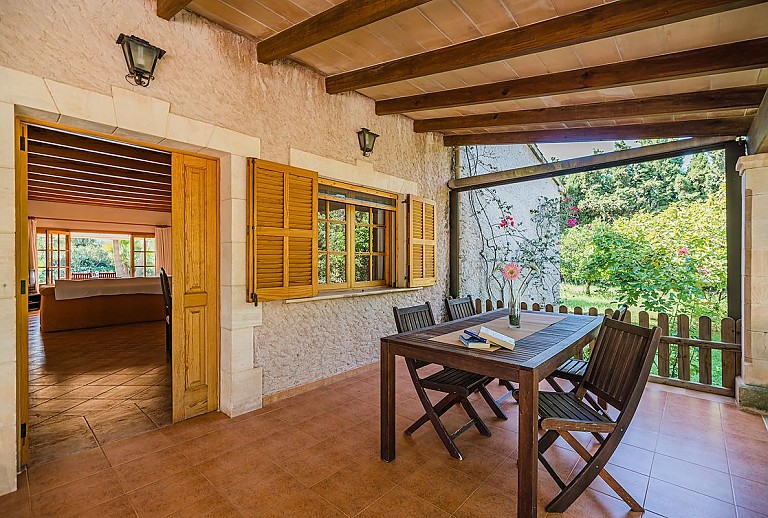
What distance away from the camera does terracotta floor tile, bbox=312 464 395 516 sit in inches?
74.9

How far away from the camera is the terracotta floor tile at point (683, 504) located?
5.94ft

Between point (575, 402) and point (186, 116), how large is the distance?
3265mm

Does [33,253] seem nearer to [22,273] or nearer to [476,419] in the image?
[22,273]

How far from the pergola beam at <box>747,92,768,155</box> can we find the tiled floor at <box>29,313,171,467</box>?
→ 5078mm

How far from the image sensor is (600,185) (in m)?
9.49

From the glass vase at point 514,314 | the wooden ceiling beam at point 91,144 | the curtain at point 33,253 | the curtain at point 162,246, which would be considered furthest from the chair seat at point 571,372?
the curtain at point 33,253

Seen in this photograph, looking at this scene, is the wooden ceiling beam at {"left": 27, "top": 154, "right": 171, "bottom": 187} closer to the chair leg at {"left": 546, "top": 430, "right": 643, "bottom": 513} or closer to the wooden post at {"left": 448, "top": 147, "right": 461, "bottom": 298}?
the wooden post at {"left": 448, "top": 147, "right": 461, "bottom": 298}

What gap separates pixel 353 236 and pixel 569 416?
288 cm

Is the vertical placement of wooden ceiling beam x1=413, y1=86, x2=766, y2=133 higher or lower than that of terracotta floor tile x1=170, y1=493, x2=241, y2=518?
higher

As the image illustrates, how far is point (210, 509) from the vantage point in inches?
73.6

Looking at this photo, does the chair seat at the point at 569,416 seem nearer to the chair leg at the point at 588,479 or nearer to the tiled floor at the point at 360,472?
the chair leg at the point at 588,479

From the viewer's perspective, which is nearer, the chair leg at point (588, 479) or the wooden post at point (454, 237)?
the chair leg at point (588, 479)

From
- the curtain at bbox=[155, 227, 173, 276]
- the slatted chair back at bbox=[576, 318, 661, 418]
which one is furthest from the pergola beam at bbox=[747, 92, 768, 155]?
the curtain at bbox=[155, 227, 173, 276]

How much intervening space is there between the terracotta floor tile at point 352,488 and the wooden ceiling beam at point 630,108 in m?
3.65
